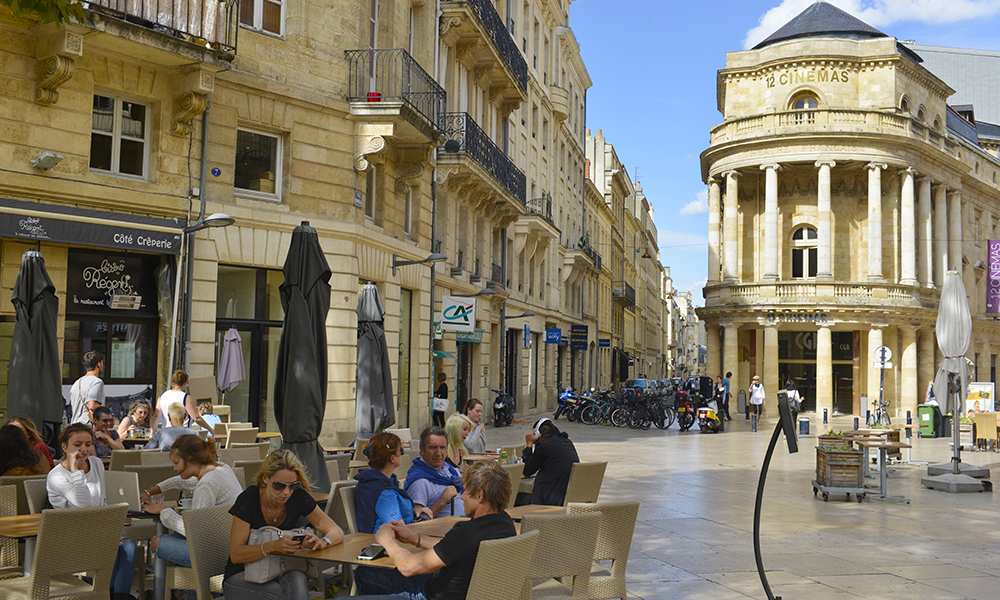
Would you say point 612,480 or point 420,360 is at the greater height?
point 420,360

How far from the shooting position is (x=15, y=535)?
5.35m

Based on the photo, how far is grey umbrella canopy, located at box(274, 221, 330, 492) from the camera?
864 centimetres

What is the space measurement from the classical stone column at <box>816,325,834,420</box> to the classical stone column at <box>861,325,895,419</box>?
1.90 metres

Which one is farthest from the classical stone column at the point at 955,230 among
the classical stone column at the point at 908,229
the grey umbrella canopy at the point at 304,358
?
the grey umbrella canopy at the point at 304,358

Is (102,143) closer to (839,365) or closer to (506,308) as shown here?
(506,308)

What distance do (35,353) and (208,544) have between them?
529 cm

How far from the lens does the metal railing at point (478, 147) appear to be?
2245 centimetres

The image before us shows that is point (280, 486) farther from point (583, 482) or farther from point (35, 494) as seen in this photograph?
point (583, 482)

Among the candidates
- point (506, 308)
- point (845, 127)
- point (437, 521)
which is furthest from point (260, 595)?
point (845, 127)

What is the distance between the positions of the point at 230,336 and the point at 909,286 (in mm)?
38610

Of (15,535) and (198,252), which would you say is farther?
(198,252)

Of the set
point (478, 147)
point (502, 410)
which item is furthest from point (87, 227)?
point (502, 410)

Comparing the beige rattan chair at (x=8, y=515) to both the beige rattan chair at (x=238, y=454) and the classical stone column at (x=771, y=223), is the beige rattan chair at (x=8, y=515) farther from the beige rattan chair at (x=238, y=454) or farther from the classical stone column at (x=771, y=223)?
the classical stone column at (x=771, y=223)

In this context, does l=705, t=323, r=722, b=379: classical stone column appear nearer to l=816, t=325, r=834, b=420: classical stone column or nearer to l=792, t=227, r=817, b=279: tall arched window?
l=816, t=325, r=834, b=420: classical stone column
